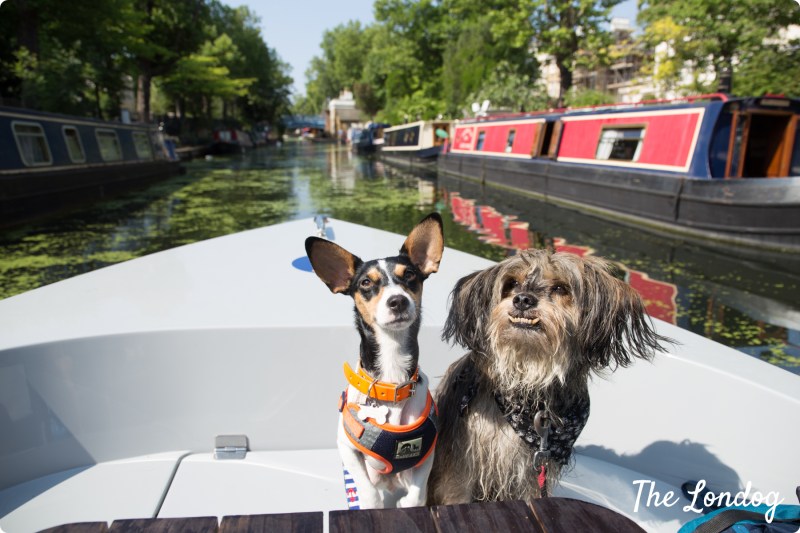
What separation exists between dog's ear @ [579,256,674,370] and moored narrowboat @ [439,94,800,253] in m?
9.20

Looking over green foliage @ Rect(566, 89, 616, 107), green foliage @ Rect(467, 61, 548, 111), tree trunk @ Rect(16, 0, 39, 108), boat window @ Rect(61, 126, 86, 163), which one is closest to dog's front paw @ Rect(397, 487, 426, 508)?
boat window @ Rect(61, 126, 86, 163)

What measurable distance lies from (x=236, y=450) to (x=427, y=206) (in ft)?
41.2

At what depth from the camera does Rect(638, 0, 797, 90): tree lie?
52.4ft

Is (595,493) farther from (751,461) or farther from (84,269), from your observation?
(84,269)

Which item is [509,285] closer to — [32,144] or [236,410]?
[236,410]

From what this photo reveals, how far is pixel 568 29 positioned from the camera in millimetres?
24516

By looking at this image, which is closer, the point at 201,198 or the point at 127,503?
the point at 127,503

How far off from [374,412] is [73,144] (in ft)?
49.4

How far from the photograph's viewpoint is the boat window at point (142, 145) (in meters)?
18.2

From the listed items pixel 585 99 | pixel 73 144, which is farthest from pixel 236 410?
pixel 585 99

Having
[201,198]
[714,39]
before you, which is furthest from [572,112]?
[201,198]

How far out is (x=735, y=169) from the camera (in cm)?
966

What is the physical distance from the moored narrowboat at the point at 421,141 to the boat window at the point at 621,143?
11299 mm

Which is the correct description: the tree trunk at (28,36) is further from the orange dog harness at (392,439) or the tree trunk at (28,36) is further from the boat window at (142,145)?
the orange dog harness at (392,439)
